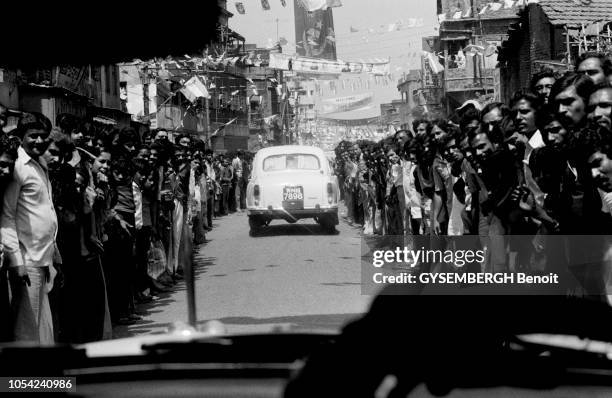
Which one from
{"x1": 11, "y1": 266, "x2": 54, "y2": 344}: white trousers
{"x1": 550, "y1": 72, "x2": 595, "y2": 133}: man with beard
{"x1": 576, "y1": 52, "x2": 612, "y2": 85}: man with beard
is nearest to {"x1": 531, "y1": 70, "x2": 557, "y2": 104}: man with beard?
{"x1": 576, "y1": 52, "x2": 612, "y2": 85}: man with beard

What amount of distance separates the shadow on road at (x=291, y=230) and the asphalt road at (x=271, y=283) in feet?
0.45

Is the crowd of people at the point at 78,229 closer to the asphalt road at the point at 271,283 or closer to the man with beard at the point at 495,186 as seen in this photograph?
the asphalt road at the point at 271,283

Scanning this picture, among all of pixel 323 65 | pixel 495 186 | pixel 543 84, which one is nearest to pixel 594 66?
pixel 543 84

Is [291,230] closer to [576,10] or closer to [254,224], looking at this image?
[254,224]

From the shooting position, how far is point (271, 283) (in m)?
11.9

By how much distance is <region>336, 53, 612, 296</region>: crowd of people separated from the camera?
5.74 meters

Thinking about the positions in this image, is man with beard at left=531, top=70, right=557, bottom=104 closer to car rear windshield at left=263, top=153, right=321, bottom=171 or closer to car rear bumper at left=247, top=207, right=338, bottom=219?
car rear bumper at left=247, top=207, right=338, bottom=219

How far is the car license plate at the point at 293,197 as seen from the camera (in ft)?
65.9

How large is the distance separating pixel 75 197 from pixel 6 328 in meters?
1.63

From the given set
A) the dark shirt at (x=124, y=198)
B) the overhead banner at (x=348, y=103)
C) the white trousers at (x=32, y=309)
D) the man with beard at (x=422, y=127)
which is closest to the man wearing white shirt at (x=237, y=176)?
the man with beard at (x=422, y=127)

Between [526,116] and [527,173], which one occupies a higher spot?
[526,116]

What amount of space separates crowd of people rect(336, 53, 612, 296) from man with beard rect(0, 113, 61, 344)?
326cm

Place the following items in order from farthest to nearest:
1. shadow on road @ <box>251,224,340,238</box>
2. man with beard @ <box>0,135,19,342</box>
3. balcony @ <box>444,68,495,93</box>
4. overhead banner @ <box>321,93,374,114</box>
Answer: overhead banner @ <box>321,93,374,114</box>, balcony @ <box>444,68,495,93</box>, shadow on road @ <box>251,224,340,238</box>, man with beard @ <box>0,135,19,342</box>

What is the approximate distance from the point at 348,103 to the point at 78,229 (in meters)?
102
